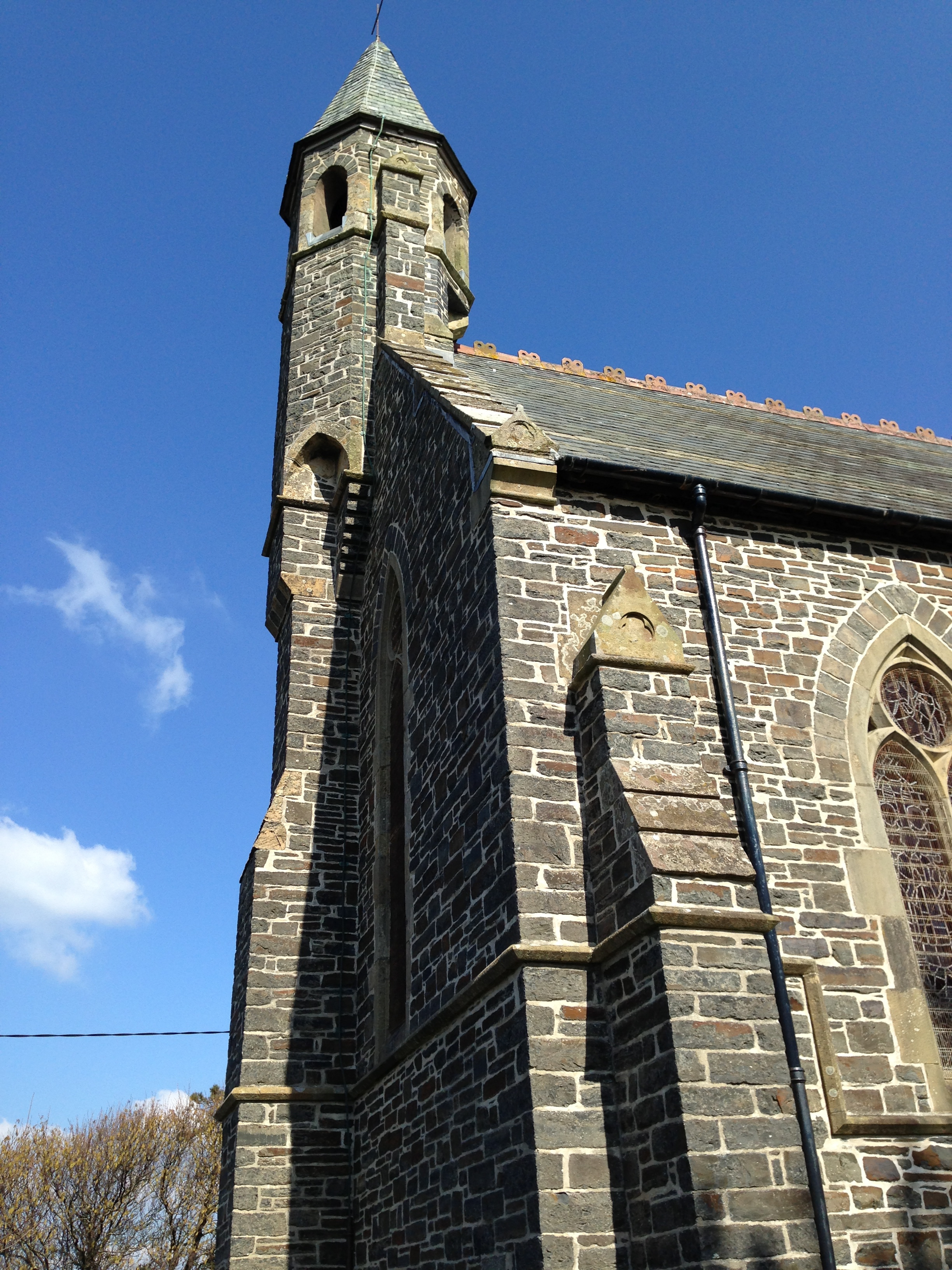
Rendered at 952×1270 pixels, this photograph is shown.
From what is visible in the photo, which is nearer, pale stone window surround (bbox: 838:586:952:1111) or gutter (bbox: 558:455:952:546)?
pale stone window surround (bbox: 838:586:952:1111)

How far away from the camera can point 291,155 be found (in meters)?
17.4

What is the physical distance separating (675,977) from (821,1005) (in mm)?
1717

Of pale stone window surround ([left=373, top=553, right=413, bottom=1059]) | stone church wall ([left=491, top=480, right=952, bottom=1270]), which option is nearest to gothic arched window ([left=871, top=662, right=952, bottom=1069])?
stone church wall ([left=491, top=480, right=952, bottom=1270])

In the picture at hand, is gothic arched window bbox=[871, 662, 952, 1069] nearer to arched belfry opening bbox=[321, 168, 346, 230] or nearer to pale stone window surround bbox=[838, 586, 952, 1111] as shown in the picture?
pale stone window surround bbox=[838, 586, 952, 1111]

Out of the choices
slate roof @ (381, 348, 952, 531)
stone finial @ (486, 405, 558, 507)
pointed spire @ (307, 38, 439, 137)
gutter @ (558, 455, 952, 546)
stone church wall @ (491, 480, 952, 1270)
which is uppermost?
pointed spire @ (307, 38, 439, 137)

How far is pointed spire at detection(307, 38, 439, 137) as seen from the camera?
57.0 ft

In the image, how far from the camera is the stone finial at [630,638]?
725cm

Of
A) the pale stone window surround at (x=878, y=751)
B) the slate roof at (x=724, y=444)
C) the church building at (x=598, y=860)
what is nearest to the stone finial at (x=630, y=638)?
the church building at (x=598, y=860)

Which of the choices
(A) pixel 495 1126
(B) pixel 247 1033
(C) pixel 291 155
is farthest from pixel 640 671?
(C) pixel 291 155

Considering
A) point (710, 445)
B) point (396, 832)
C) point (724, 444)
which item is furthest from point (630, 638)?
point (724, 444)

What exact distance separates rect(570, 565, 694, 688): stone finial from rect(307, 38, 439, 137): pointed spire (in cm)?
1268

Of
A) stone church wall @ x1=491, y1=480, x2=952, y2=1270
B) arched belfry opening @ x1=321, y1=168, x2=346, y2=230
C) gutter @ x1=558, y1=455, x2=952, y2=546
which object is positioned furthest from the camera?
arched belfry opening @ x1=321, y1=168, x2=346, y2=230

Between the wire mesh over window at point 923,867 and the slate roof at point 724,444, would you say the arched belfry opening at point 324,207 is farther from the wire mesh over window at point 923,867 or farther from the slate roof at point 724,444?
the wire mesh over window at point 923,867

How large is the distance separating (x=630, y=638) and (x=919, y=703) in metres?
3.18
